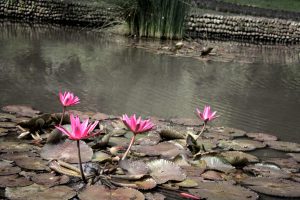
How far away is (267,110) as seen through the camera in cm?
485

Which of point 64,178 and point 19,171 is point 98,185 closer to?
point 64,178

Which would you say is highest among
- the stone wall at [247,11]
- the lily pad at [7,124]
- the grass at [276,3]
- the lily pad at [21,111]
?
the grass at [276,3]

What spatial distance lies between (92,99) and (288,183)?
2.30 metres

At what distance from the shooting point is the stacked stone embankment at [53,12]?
11742mm

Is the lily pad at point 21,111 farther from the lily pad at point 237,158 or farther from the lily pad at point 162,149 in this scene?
the lily pad at point 237,158

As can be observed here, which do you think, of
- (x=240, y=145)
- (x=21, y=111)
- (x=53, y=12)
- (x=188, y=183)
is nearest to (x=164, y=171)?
(x=188, y=183)

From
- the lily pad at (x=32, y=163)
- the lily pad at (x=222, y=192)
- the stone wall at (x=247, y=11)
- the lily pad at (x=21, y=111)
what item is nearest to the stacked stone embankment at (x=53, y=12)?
the stone wall at (x=247, y=11)

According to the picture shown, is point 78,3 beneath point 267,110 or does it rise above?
above

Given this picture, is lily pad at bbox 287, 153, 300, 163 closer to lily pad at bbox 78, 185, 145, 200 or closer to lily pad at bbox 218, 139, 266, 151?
lily pad at bbox 218, 139, 266, 151

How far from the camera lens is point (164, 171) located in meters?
2.63

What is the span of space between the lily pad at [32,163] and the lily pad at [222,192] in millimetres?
751

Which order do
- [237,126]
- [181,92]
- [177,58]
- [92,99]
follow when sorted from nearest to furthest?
[237,126]
[92,99]
[181,92]
[177,58]

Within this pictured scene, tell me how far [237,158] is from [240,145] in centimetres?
52

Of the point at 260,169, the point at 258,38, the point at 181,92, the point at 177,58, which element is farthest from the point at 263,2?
the point at 260,169
